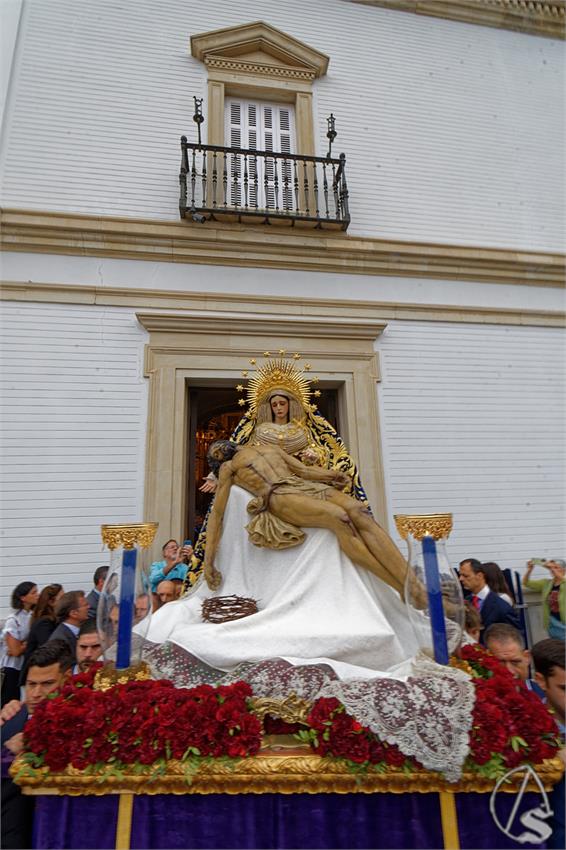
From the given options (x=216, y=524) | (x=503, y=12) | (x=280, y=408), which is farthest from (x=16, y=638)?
(x=503, y=12)

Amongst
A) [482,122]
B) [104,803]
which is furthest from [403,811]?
[482,122]

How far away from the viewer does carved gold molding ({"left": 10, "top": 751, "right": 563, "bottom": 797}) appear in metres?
1.71

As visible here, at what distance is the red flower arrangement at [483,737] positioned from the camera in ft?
5.66

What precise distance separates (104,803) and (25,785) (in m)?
0.30

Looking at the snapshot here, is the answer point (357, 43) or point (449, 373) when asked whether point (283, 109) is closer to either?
point (357, 43)

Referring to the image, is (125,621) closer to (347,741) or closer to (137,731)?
(137,731)

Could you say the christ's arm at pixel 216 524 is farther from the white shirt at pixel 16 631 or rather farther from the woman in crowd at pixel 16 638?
the white shirt at pixel 16 631

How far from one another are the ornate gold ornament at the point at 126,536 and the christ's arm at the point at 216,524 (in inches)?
25.2

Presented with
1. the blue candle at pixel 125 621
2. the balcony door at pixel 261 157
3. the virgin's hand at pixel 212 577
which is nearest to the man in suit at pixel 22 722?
the blue candle at pixel 125 621

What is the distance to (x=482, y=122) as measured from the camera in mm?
8031

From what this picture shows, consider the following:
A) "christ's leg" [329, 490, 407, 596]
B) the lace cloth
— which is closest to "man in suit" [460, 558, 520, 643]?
"christ's leg" [329, 490, 407, 596]

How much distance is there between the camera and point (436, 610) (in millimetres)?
2047

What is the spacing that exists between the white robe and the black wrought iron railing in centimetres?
483

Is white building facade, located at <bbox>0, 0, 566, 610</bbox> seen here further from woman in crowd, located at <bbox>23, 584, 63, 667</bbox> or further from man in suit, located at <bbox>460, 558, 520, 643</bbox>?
man in suit, located at <bbox>460, 558, 520, 643</bbox>
